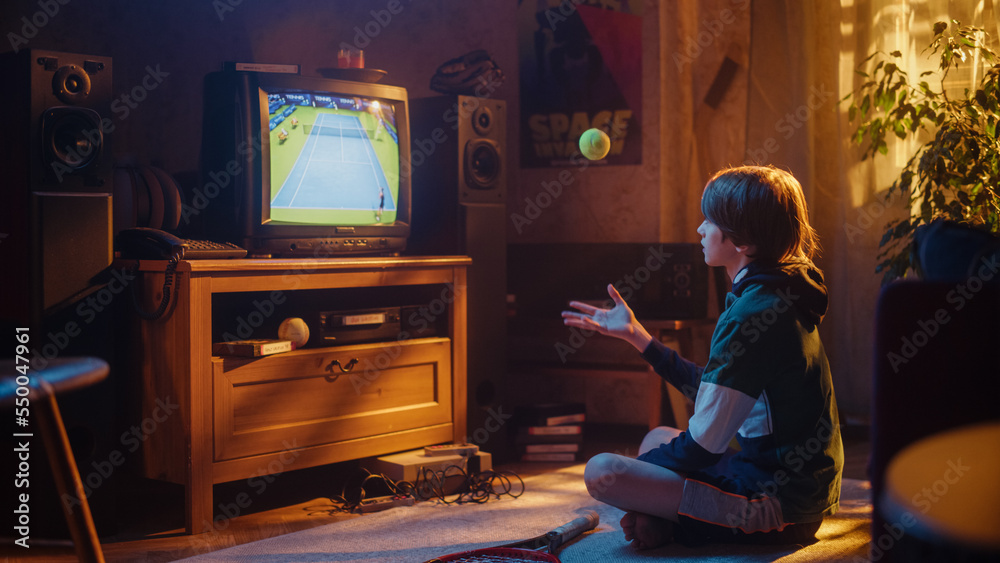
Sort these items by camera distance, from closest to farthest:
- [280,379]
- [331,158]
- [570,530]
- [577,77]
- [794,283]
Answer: [794,283] < [570,530] < [280,379] < [331,158] < [577,77]

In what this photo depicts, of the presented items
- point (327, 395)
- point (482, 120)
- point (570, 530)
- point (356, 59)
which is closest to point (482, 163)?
point (482, 120)

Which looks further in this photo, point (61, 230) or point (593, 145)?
point (593, 145)

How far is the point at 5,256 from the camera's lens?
7.55 feet

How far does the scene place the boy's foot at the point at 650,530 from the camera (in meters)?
2.01

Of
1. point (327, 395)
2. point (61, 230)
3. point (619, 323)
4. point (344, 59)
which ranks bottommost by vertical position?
point (327, 395)

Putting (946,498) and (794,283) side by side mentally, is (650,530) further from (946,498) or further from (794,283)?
(946,498)

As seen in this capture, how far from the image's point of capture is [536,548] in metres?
1.94

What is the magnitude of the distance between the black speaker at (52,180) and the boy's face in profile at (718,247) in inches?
63.2

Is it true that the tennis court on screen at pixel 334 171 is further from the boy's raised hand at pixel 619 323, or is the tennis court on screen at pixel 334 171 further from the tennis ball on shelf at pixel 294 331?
the boy's raised hand at pixel 619 323

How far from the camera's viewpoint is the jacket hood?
189 cm

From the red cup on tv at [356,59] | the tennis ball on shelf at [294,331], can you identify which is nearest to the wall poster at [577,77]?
the red cup on tv at [356,59]

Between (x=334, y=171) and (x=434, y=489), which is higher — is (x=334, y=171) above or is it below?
above

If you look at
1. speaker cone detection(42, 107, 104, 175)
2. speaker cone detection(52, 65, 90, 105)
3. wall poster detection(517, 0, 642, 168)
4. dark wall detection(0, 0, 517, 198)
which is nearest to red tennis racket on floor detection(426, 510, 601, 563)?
speaker cone detection(42, 107, 104, 175)

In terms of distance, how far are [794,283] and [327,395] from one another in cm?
144
